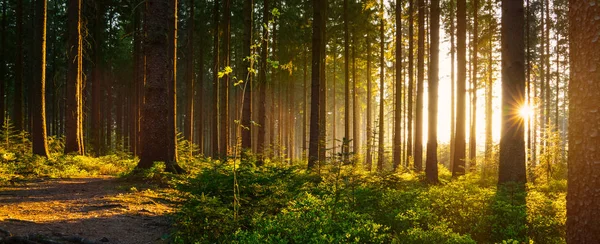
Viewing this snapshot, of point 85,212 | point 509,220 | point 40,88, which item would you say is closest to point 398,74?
point 509,220

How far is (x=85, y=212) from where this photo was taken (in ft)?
22.0

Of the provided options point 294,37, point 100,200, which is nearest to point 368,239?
point 100,200

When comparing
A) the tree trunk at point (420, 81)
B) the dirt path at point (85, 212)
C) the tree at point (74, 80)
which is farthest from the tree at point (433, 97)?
the tree at point (74, 80)

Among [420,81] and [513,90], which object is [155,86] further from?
[420,81]

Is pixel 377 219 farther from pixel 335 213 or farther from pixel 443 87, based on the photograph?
pixel 443 87

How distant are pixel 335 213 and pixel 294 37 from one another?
20.3 meters

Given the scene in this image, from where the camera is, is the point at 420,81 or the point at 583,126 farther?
the point at 420,81

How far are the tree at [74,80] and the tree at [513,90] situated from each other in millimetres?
16628

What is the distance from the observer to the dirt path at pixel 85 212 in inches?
209

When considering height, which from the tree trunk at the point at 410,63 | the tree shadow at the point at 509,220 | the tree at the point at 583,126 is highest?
the tree trunk at the point at 410,63

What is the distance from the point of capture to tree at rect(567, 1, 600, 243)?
3357 millimetres

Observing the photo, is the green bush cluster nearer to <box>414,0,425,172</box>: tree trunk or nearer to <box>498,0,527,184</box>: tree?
<box>498,0,527,184</box>: tree

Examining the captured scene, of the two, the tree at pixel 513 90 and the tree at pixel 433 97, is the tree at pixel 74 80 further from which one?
the tree at pixel 513 90

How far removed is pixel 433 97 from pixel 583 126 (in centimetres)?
1006
